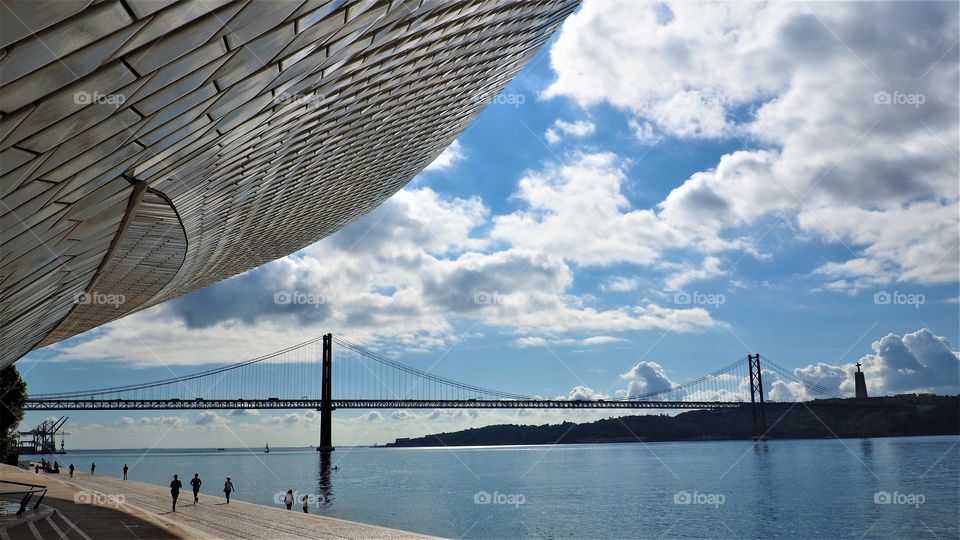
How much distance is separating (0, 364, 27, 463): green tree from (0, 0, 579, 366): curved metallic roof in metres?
31.1

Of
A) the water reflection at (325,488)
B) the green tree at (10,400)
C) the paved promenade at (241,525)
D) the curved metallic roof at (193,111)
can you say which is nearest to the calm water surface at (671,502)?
the water reflection at (325,488)

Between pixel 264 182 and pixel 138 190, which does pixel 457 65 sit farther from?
pixel 138 190

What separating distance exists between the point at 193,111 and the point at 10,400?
56.1 meters

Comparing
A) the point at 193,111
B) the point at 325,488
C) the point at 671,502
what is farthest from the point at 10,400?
the point at 193,111

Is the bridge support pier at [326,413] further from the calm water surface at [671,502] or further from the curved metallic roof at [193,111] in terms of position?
the curved metallic roof at [193,111]

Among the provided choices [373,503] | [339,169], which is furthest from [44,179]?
[373,503]

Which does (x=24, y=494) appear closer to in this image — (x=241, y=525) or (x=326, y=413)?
(x=241, y=525)

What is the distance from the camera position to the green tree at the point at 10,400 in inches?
2199

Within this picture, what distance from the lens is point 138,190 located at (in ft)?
44.8

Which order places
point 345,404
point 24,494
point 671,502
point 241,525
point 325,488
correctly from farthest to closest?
1. point 345,404
2. point 325,488
3. point 671,502
4. point 241,525
5. point 24,494

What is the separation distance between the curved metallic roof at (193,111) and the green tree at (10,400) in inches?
1226

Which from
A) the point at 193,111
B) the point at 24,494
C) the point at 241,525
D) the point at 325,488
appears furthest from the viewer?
the point at 325,488

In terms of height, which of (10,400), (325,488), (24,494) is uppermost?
(10,400)

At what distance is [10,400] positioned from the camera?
56.6 meters
